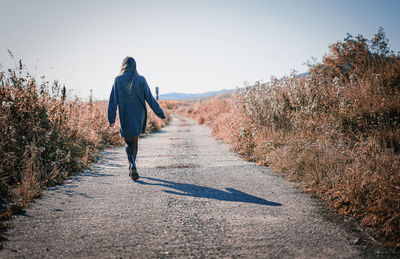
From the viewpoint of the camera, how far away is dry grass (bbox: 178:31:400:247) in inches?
111

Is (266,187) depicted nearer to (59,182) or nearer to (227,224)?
(227,224)

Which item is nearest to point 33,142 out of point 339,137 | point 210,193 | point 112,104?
point 112,104

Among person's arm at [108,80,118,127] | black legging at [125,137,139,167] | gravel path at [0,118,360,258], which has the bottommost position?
gravel path at [0,118,360,258]

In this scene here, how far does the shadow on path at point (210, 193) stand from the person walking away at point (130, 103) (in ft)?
2.77

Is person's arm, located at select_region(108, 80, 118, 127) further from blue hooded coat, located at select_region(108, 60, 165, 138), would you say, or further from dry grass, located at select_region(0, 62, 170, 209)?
dry grass, located at select_region(0, 62, 170, 209)

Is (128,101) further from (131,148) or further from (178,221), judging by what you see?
(178,221)

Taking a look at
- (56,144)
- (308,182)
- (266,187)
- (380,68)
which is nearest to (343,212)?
(308,182)

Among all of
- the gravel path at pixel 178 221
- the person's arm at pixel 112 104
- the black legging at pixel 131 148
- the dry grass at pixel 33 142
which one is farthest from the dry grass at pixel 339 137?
the dry grass at pixel 33 142

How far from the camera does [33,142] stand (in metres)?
4.65

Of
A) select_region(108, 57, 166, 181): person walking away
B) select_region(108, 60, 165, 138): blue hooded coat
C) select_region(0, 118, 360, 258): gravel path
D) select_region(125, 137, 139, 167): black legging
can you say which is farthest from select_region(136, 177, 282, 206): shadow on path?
select_region(108, 60, 165, 138): blue hooded coat

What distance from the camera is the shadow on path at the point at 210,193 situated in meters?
3.56

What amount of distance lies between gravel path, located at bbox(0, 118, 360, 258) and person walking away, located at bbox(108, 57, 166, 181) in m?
0.74

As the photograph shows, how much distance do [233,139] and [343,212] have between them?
19.6 feet

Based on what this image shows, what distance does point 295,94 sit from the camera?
697 cm
